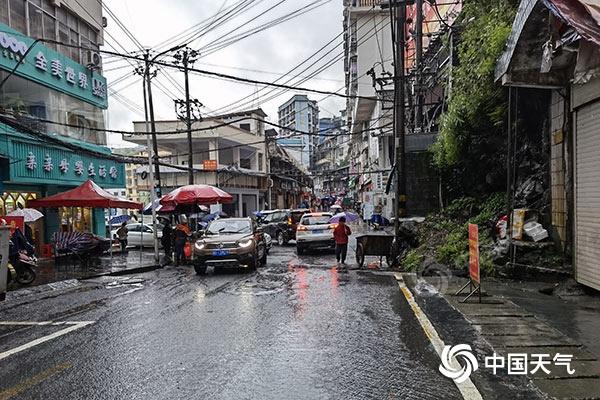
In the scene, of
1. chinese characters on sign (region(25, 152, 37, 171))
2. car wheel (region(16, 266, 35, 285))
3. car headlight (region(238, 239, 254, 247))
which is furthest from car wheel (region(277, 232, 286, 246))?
car wheel (region(16, 266, 35, 285))

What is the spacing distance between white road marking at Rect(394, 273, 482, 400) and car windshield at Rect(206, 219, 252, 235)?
6086mm

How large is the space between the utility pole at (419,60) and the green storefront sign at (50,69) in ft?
47.5

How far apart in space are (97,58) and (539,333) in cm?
2297

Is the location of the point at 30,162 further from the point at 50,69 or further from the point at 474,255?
the point at 474,255

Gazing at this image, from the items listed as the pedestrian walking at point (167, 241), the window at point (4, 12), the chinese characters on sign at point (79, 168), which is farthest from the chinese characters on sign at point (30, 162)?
the pedestrian walking at point (167, 241)

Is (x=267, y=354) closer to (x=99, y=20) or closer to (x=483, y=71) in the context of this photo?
(x=483, y=71)

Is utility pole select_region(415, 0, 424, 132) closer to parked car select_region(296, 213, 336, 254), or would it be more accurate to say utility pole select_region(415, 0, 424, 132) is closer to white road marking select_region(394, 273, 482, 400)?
parked car select_region(296, 213, 336, 254)

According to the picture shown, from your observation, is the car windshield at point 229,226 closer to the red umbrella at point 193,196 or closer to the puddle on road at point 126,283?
the puddle on road at point 126,283

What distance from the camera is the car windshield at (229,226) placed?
16203mm

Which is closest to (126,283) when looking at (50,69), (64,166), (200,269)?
(200,269)

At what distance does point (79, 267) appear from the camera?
17312mm

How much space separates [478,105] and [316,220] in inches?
363

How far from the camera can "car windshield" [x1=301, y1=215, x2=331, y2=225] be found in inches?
842

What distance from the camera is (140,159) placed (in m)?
24.0
